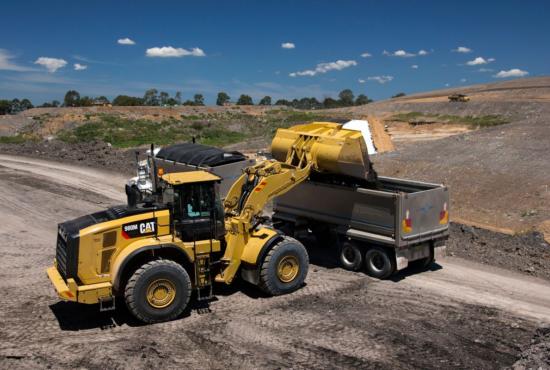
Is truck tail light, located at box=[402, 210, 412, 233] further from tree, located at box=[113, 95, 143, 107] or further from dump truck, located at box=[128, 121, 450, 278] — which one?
tree, located at box=[113, 95, 143, 107]

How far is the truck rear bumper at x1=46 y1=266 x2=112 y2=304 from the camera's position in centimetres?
927

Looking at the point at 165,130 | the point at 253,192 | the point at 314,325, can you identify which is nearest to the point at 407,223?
the point at 253,192

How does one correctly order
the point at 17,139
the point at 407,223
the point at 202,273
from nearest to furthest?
the point at 202,273 → the point at 407,223 → the point at 17,139

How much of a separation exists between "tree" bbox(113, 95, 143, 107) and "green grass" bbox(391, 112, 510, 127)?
45.2 meters

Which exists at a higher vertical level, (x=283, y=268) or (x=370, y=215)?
(x=370, y=215)

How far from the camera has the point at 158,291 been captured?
977cm

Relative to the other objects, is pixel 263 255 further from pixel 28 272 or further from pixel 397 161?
pixel 397 161

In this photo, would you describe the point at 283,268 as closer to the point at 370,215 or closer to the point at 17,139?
the point at 370,215

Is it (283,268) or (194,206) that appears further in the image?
(283,268)

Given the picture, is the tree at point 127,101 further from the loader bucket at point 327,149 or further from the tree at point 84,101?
the loader bucket at point 327,149

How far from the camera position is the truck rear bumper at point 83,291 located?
9.27 meters

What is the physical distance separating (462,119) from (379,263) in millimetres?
33883

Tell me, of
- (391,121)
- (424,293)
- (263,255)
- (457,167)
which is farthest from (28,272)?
(391,121)

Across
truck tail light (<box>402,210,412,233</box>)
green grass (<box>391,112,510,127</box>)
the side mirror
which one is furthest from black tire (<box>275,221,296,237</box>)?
green grass (<box>391,112,510,127</box>)
